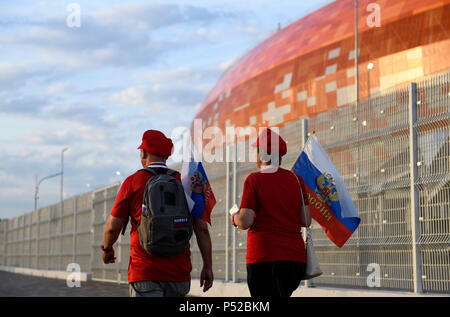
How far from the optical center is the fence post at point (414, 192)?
858 cm

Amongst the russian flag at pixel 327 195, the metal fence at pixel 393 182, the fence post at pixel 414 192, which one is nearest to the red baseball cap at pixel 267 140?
the russian flag at pixel 327 195

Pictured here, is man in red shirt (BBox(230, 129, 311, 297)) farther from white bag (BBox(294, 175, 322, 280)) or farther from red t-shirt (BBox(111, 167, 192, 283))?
red t-shirt (BBox(111, 167, 192, 283))

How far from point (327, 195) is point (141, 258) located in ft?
8.03

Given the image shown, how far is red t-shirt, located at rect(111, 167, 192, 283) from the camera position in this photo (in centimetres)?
402

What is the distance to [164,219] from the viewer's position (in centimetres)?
399

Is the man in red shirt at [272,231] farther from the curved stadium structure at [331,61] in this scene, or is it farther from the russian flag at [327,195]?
the curved stadium structure at [331,61]

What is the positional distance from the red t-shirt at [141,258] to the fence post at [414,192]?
514 cm

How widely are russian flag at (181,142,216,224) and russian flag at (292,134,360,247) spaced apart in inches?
45.1

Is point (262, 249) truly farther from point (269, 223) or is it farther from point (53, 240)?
point (53, 240)

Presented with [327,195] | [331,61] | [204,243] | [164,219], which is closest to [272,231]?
[204,243]

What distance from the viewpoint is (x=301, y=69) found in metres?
22.9

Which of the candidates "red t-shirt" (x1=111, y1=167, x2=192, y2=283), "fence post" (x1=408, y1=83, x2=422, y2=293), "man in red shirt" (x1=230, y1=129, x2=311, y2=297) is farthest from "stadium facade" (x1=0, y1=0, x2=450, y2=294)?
"red t-shirt" (x1=111, y1=167, x2=192, y2=283)
